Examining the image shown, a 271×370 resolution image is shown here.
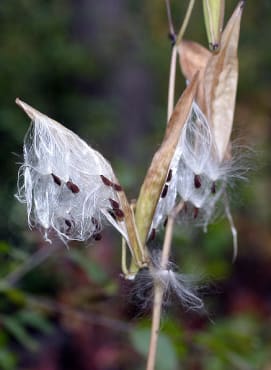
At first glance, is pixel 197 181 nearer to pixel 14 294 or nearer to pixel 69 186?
pixel 69 186

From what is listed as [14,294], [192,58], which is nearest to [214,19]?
[192,58]

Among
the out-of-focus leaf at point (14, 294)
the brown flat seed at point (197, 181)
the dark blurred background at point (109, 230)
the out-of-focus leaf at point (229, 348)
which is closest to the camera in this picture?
the brown flat seed at point (197, 181)

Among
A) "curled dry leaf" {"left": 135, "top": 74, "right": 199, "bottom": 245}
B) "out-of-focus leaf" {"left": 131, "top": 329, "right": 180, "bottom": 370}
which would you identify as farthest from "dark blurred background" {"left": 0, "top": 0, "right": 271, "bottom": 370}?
"curled dry leaf" {"left": 135, "top": 74, "right": 199, "bottom": 245}

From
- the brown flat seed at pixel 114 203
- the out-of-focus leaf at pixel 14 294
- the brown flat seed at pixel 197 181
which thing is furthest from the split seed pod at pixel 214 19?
the out-of-focus leaf at pixel 14 294

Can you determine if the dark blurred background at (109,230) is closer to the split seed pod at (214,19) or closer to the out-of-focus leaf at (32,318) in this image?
the out-of-focus leaf at (32,318)

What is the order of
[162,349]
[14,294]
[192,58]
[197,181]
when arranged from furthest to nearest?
[162,349]
[14,294]
[192,58]
[197,181]

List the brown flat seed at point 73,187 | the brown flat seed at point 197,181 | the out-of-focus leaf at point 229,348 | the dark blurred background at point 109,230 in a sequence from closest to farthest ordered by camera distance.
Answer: the brown flat seed at point 73,187
the brown flat seed at point 197,181
the out-of-focus leaf at point 229,348
the dark blurred background at point 109,230

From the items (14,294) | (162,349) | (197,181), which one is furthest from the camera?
(162,349)
